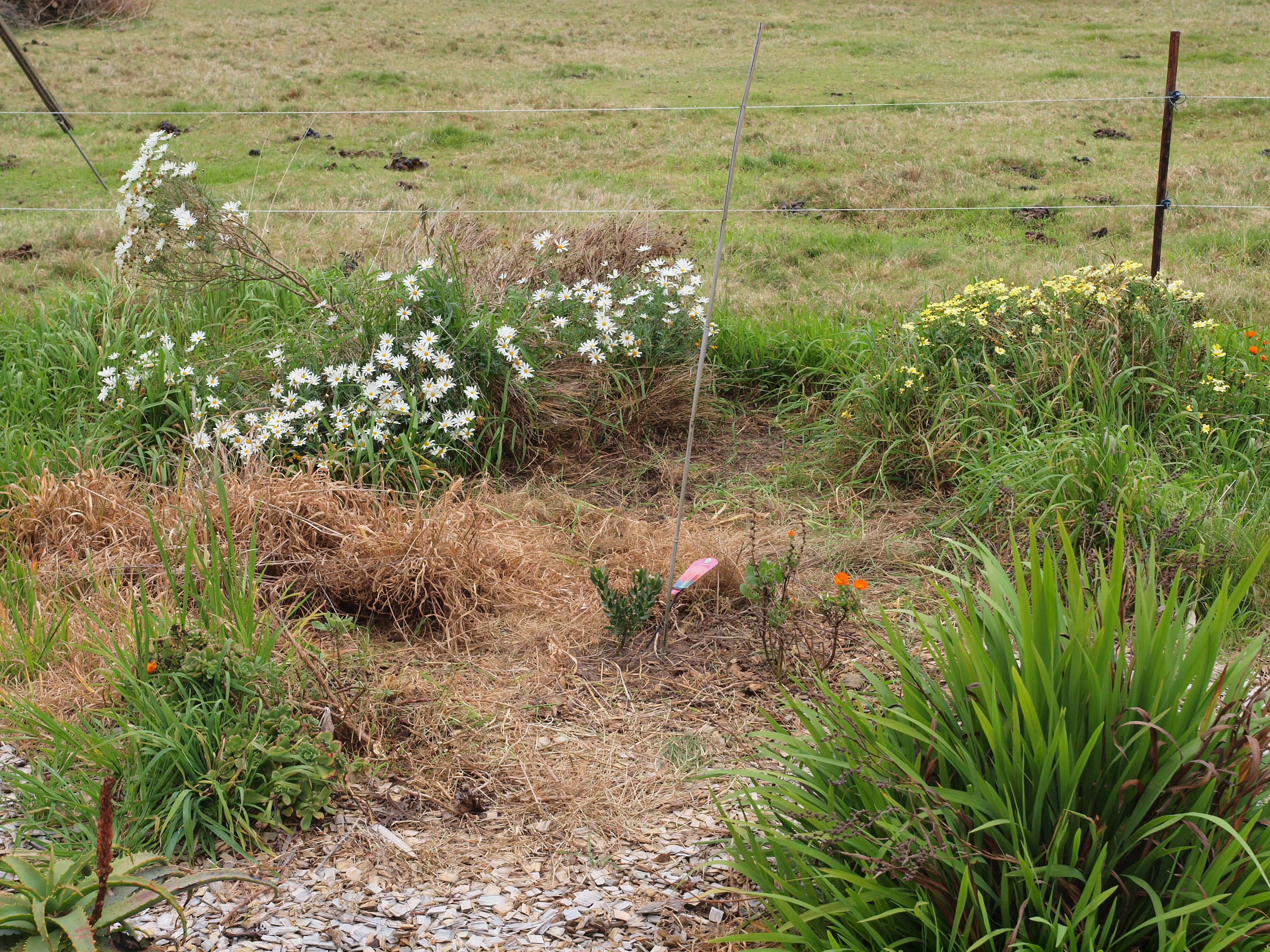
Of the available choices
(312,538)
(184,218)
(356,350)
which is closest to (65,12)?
(184,218)

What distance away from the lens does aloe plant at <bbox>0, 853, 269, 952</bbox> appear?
5.67 feet

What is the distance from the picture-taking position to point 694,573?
10.8 ft

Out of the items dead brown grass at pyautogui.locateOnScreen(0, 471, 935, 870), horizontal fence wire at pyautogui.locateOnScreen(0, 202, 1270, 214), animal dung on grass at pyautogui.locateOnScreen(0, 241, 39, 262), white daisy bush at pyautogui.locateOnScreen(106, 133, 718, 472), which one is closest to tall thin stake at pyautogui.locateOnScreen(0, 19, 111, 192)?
horizontal fence wire at pyautogui.locateOnScreen(0, 202, 1270, 214)

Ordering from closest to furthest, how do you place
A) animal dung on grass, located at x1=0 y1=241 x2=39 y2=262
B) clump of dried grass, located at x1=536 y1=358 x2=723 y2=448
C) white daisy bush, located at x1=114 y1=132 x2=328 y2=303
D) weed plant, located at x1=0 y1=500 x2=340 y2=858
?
weed plant, located at x1=0 y1=500 x2=340 y2=858 → white daisy bush, located at x1=114 y1=132 x2=328 y2=303 → clump of dried grass, located at x1=536 y1=358 x2=723 y2=448 → animal dung on grass, located at x1=0 y1=241 x2=39 y2=262

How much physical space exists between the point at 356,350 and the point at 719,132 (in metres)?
7.94

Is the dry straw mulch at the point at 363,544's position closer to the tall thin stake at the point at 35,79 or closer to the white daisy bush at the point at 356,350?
the white daisy bush at the point at 356,350

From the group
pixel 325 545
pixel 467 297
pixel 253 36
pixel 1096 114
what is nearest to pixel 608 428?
pixel 467 297

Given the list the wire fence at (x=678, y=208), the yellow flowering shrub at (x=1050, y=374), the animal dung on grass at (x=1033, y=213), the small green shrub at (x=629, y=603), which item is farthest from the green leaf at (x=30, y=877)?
the animal dung on grass at (x=1033, y=213)

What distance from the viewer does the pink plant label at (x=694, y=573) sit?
10.6ft

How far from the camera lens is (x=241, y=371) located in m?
4.75

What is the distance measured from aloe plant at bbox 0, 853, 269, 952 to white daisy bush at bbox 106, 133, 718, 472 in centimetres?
228

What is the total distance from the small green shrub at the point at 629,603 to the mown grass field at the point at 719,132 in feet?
9.85

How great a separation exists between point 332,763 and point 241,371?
257 cm

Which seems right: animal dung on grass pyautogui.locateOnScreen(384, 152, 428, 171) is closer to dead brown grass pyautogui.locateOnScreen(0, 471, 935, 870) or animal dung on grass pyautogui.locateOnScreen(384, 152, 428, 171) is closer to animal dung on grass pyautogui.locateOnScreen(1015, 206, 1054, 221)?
animal dung on grass pyautogui.locateOnScreen(1015, 206, 1054, 221)
